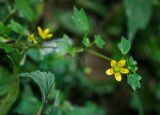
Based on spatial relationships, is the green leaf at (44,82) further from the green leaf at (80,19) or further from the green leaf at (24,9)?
the green leaf at (24,9)

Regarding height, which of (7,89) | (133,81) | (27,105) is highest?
(133,81)

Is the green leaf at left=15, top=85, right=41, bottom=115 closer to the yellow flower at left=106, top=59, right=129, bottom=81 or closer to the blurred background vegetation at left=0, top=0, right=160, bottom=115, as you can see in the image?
the blurred background vegetation at left=0, top=0, right=160, bottom=115

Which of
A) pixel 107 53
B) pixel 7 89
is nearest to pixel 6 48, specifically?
pixel 7 89

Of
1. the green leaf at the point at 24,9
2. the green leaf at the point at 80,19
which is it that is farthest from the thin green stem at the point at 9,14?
the green leaf at the point at 80,19

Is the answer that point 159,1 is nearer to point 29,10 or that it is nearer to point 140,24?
point 140,24

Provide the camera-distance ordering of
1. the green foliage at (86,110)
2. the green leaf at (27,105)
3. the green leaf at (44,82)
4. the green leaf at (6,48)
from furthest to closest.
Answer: the green foliage at (86,110)
the green leaf at (27,105)
the green leaf at (6,48)
the green leaf at (44,82)

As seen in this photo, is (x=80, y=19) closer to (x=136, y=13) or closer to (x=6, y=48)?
(x=6, y=48)

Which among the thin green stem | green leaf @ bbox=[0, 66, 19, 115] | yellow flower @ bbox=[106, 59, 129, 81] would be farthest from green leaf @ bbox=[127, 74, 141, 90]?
the thin green stem

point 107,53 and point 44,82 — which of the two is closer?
point 44,82
